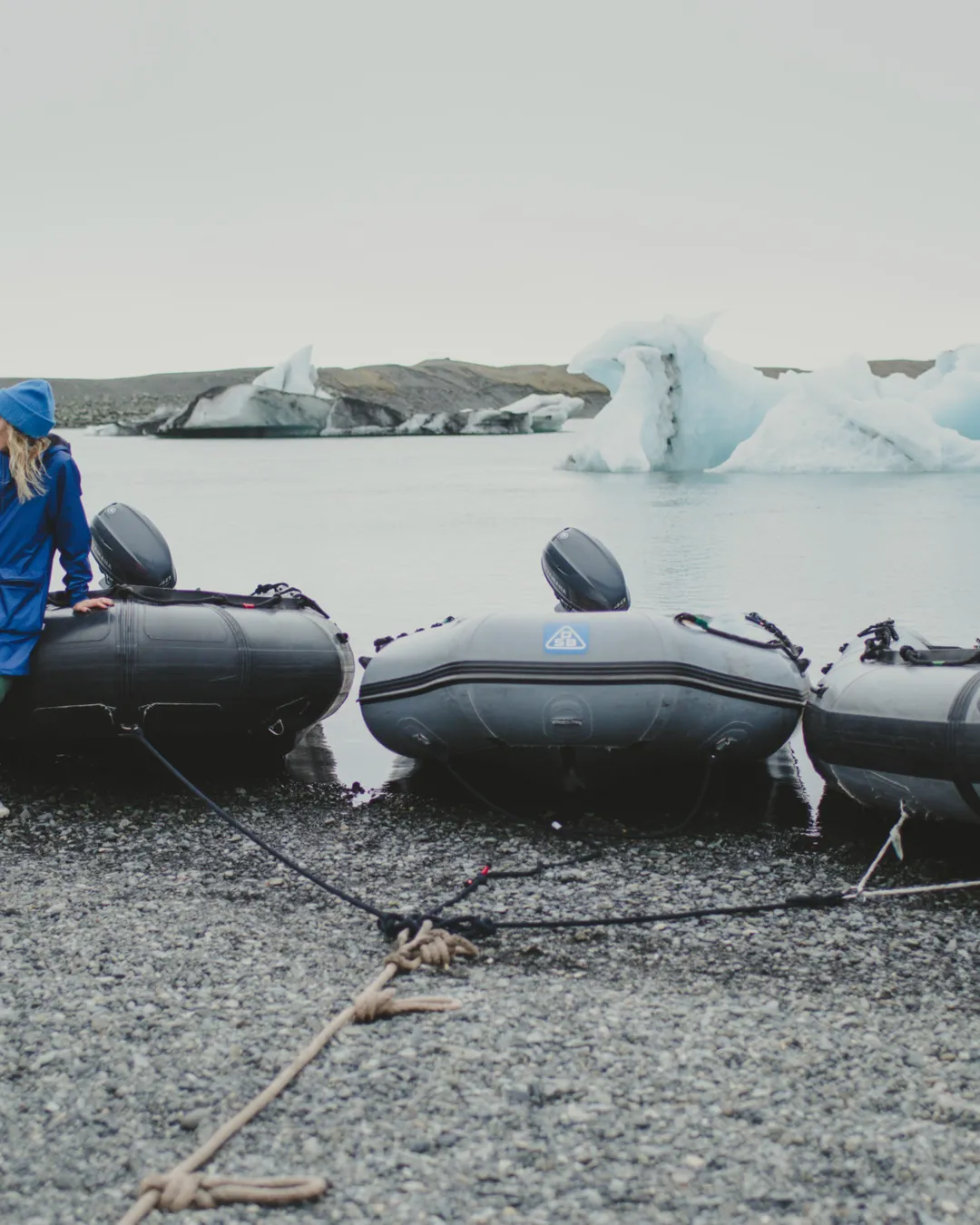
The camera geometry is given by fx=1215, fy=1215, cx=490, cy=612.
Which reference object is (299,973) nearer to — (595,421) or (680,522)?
(680,522)

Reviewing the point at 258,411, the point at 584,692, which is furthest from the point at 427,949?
the point at 258,411

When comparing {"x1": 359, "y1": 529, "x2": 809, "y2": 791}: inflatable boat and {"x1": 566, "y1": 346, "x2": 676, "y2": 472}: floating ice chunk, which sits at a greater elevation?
{"x1": 359, "y1": 529, "x2": 809, "y2": 791}: inflatable boat

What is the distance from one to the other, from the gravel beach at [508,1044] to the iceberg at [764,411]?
18.5m

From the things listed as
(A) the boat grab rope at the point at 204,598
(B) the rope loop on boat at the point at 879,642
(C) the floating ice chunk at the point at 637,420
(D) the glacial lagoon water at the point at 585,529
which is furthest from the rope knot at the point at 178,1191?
(C) the floating ice chunk at the point at 637,420

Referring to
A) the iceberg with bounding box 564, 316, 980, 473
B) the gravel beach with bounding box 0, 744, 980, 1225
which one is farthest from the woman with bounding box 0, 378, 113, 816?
the iceberg with bounding box 564, 316, 980, 473

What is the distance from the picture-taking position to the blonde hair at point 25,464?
3.95 meters

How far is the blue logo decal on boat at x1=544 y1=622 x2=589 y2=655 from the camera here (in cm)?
412

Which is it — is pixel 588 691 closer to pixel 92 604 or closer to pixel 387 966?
pixel 387 966

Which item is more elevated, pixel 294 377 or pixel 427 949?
pixel 427 949

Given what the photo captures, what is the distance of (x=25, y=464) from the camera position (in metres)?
3.97

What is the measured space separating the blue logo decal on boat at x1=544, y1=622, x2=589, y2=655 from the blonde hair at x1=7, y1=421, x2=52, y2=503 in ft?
5.75

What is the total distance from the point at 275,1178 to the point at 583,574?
3.35 m

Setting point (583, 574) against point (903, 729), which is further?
point (583, 574)

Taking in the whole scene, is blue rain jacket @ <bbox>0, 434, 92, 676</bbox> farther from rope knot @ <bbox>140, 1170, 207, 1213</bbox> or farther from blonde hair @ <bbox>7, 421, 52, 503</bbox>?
rope knot @ <bbox>140, 1170, 207, 1213</bbox>
